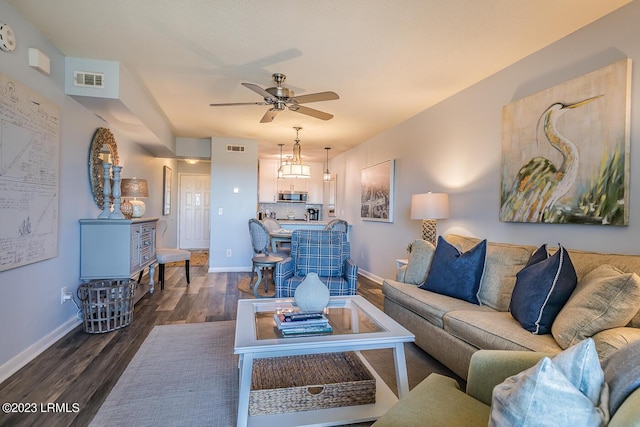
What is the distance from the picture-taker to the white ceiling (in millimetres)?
1994

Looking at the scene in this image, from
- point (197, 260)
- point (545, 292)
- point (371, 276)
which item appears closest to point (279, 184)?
point (197, 260)

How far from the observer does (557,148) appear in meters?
2.31

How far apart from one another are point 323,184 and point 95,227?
578 cm

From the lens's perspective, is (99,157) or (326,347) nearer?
(326,347)

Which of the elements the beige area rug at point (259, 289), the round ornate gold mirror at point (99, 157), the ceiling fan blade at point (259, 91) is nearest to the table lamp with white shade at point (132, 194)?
the round ornate gold mirror at point (99, 157)

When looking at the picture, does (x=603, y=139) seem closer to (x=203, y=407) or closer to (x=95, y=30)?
(x=203, y=407)

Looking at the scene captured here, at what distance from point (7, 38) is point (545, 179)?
3709 millimetres

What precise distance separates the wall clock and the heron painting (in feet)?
11.8

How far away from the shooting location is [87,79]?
2.73 m

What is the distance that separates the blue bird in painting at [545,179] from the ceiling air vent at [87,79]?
3.57m

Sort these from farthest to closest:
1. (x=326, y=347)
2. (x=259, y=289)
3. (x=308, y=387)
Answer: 1. (x=259, y=289)
2. (x=308, y=387)
3. (x=326, y=347)

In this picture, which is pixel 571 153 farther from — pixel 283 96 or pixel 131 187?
pixel 131 187

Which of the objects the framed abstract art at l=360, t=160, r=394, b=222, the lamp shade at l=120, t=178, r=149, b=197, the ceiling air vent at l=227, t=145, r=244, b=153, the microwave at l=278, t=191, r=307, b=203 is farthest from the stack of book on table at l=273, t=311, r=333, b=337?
the microwave at l=278, t=191, r=307, b=203

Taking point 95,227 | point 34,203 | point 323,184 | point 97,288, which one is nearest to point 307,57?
point 34,203
